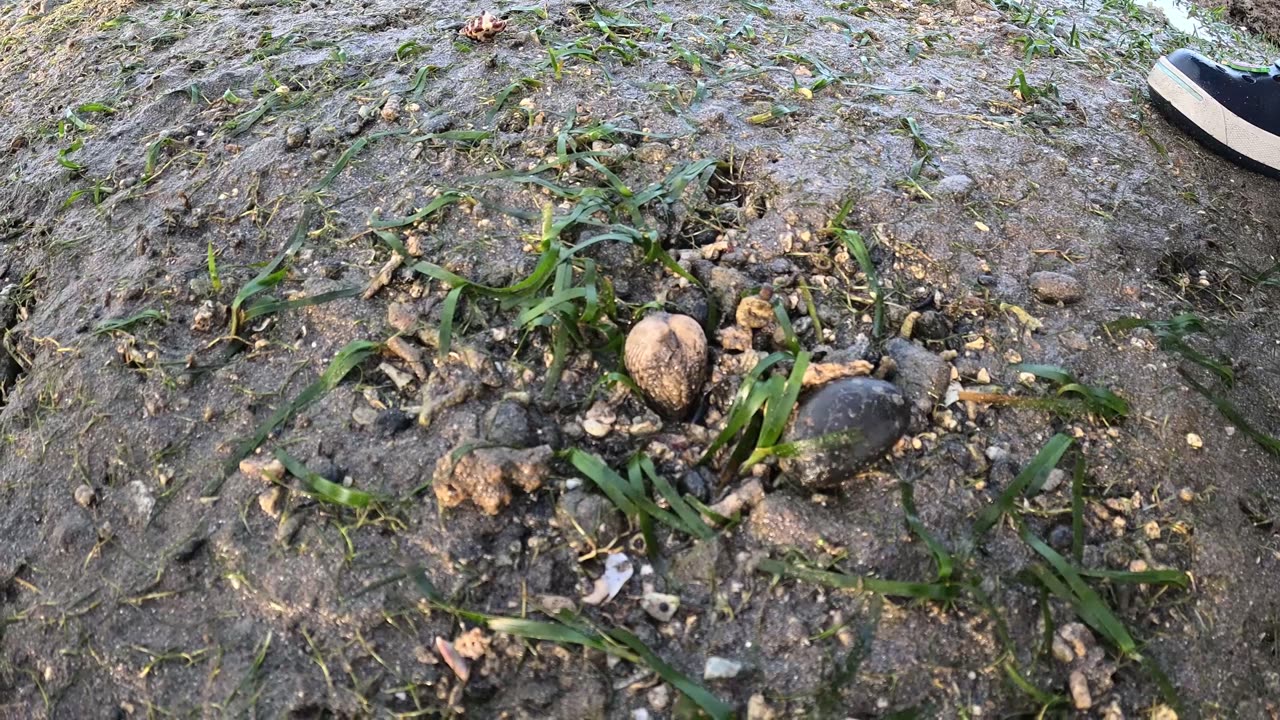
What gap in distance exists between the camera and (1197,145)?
10.0 ft

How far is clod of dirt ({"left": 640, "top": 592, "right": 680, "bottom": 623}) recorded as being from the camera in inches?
66.7

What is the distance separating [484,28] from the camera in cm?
319

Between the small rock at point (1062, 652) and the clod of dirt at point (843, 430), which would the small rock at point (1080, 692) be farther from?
the clod of dirt at point (843, 430)

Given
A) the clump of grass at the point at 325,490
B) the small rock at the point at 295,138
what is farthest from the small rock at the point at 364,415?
the small rock at the point at 295,138

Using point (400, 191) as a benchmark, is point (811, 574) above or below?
below

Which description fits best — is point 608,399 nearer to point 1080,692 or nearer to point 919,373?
point 919,373

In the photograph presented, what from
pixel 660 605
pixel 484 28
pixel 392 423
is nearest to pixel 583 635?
pixel 660 605

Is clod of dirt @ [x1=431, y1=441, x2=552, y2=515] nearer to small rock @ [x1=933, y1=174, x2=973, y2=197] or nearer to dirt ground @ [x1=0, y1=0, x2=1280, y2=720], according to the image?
dirt ground @ [x1=0, y1=0, x2=1280, y2=720]

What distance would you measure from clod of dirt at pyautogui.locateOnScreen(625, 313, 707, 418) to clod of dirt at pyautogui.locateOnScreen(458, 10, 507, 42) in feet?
5.80

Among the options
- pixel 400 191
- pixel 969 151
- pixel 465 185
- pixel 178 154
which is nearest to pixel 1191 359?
pixel 969 151

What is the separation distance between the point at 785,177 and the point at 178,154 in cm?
204

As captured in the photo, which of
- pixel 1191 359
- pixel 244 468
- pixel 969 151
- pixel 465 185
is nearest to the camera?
pixel 244 468

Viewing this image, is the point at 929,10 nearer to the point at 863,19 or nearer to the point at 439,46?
the point at 863,19

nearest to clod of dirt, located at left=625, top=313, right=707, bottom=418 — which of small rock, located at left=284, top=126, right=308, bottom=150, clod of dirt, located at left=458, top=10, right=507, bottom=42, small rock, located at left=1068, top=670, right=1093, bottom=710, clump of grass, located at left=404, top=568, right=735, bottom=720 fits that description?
clump of grass, located at left=404, top=568, right=735, bottom=720
